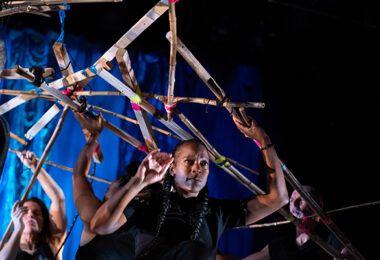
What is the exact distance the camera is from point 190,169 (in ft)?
5.90

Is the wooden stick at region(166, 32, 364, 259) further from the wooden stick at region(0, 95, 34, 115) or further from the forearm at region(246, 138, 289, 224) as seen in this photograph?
the wooden stick at region(0, 95, 34, 115)

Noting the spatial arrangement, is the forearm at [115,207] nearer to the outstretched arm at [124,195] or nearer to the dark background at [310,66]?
the outstretched arm at [124,195]

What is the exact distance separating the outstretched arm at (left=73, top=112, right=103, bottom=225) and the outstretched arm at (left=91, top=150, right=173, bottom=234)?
168 mm

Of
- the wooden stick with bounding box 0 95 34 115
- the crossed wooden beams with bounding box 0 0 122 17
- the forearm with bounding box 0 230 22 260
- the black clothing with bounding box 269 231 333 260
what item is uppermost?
the crossed wooden beams with bounding box 0 0 122 17

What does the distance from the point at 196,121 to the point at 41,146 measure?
4.23 feet

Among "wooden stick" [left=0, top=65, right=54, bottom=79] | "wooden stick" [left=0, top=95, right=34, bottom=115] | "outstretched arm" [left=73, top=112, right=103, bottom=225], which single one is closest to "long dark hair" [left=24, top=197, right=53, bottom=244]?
"wooden stick" [left=0, top=95, right=34, bottom=115]

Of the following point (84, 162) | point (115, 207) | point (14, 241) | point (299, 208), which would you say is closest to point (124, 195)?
point (115, 207)

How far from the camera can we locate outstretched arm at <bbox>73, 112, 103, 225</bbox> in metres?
1.72

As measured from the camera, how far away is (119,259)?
2062mm

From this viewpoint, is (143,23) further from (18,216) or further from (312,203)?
(312,203)

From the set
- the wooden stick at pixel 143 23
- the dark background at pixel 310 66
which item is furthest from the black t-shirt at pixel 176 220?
the dark background at pixel 310 66

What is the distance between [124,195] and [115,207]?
6cm

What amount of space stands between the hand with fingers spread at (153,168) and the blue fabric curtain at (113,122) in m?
1.59

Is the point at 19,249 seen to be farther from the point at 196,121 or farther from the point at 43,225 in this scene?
the point at 196,121
